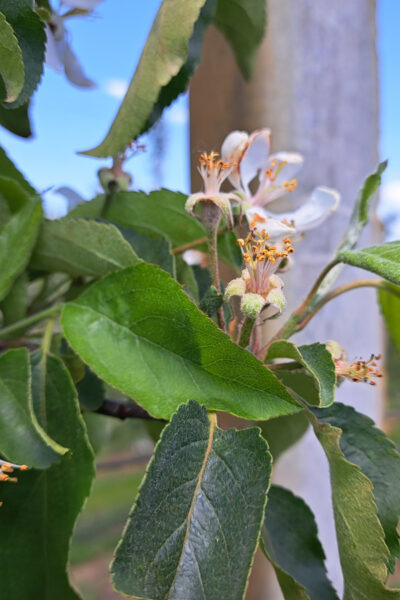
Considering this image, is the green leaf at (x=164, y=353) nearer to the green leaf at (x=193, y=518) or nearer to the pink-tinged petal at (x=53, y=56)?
the green leaf at (x=193, y=518)

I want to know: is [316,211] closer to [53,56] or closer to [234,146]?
[234,146]

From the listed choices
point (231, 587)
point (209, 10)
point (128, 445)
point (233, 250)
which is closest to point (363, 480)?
point (231, 587)

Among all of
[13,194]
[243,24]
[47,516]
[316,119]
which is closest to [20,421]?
[47,516]

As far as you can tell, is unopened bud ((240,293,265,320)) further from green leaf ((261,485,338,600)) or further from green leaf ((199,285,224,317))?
green leaf ((261,485,338,600))

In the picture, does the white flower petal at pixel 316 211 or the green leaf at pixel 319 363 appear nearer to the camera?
the green leaf at pixel 319 363

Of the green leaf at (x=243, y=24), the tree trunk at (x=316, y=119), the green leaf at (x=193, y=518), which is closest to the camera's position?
the green leaf at (x=193, y=518)

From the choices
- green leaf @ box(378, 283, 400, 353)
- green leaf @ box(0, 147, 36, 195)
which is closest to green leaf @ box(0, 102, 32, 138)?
green leaf @ box(0, 147, 36, 195)

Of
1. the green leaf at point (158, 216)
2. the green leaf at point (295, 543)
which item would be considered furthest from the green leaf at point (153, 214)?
the green leaf at point (295, 543)

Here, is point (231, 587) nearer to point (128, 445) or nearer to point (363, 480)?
point (363, 480)
